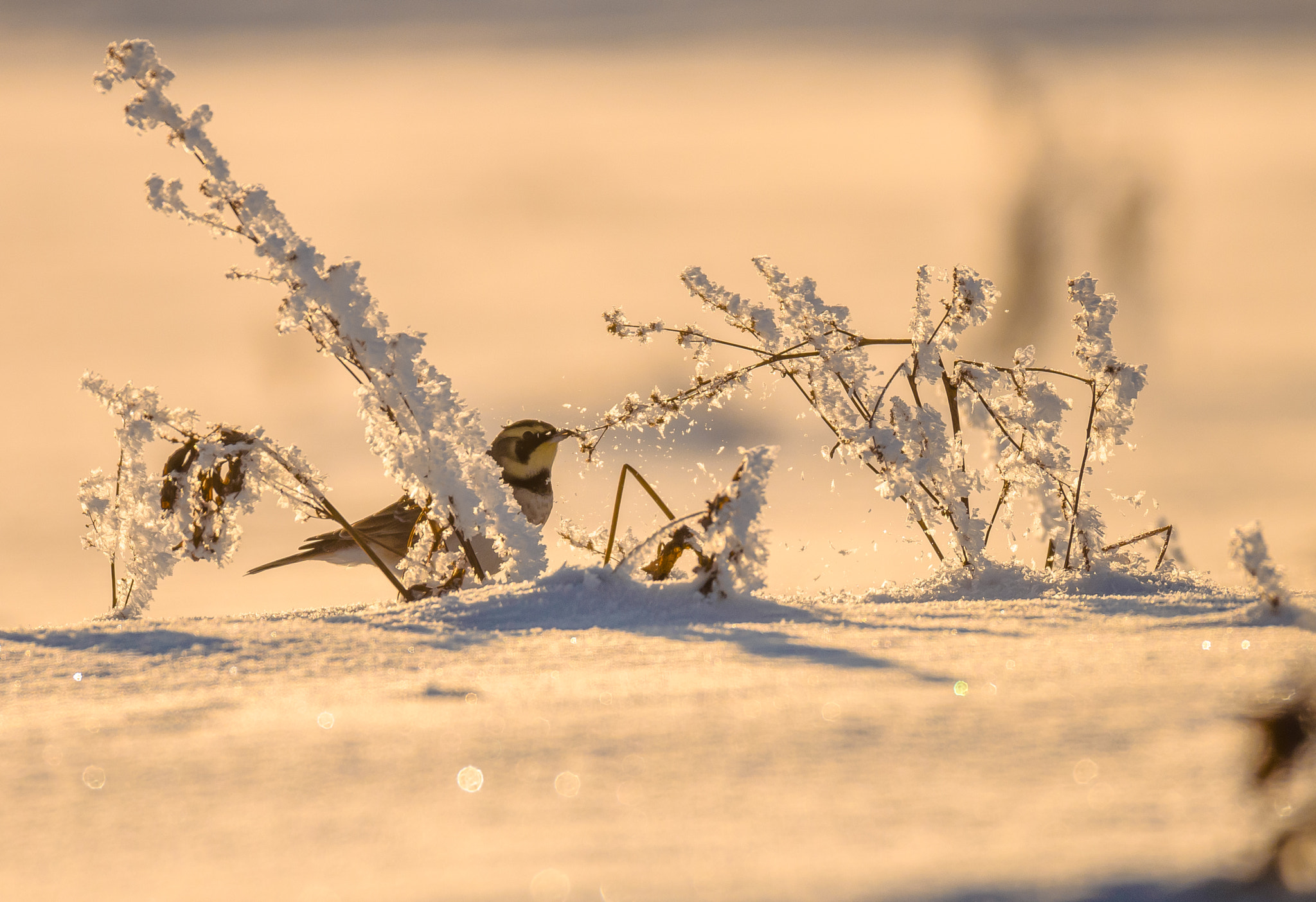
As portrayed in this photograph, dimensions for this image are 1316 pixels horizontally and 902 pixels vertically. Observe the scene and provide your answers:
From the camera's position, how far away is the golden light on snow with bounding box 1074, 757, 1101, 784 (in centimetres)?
115

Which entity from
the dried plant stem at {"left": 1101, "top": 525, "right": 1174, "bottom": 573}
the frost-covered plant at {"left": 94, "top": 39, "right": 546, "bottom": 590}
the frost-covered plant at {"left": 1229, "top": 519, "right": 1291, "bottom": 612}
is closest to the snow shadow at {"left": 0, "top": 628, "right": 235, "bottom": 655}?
the frost-covered plant at {"left": 94, "top": 39, "right": 546, "bottom": 590}

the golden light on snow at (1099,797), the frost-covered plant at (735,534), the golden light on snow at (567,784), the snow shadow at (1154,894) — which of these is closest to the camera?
the snow shadow at (1154,894)

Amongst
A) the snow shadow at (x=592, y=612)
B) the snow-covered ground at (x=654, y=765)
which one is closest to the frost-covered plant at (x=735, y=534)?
the snow shadow at (x=592, y=612)

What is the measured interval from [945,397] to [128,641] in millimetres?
2253

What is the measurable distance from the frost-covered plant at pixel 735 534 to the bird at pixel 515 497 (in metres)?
2.48

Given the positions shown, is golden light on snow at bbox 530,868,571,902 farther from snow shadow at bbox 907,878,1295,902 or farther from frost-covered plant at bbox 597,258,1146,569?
frost-covered plant at bbox 597,258,1146,569

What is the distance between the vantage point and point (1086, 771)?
1177 mm

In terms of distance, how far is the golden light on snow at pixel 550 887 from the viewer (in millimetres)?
915

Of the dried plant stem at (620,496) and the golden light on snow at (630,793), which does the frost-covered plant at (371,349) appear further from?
the golden light on snow at (630,793)

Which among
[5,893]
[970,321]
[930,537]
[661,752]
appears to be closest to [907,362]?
[970,321]

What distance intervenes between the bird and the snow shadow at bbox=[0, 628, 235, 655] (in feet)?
8.44

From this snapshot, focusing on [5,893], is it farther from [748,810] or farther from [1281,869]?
[1281,869]

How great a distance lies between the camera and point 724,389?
3438 millimetres

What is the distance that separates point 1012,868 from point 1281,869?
0.65 feet
